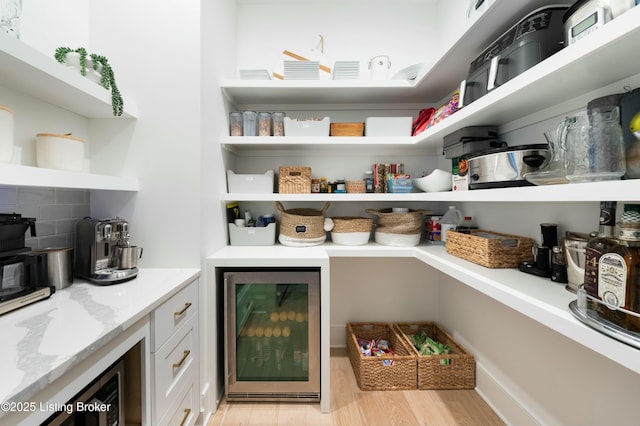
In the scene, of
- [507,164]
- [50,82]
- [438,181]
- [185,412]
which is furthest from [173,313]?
[438,181]

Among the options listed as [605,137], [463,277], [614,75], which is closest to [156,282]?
[463,277]

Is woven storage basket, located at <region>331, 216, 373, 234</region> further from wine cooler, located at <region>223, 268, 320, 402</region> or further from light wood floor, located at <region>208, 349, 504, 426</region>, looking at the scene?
light wood floor, located at <region>208, 349, 504, 426</region>

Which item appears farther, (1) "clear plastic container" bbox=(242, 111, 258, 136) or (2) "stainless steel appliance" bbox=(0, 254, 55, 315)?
(1) "clear plastic container" bbox=(242, 111, 258, 136)

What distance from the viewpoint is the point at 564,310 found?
0.75 metres

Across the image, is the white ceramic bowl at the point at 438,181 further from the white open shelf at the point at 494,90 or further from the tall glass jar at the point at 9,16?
the tall glass jar at the point at 9,16

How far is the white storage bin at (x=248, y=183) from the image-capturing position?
5.92 feet

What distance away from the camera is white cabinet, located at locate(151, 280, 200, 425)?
1.02 metres

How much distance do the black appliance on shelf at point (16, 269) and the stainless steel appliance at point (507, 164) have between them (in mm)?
1804

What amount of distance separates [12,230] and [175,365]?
798mm

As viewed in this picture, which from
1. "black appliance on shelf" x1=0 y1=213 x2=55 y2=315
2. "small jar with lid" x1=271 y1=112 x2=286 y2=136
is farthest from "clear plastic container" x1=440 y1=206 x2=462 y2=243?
"black appliance on shelf" x1=0 y1=213 x2=55 y2=315

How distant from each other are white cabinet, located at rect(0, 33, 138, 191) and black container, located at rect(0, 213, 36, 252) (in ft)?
0.62

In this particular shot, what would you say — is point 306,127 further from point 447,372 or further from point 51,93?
point 447,372

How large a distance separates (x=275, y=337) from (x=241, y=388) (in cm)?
33

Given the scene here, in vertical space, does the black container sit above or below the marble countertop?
above
